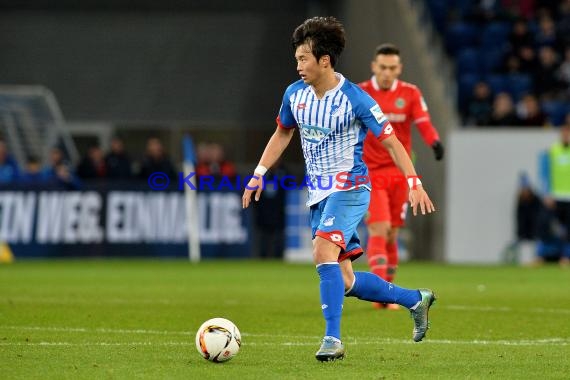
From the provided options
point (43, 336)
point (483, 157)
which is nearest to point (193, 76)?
point (483, 157)

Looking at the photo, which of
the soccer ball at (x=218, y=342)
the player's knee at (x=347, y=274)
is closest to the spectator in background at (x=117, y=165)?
the player's knee at (x=347, y=274)

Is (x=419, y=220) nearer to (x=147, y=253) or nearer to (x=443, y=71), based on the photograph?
(x=443, y=71)

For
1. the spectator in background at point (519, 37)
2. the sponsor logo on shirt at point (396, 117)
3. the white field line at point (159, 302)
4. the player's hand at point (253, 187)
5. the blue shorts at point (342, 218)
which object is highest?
the spectator in background at point (519, 37)

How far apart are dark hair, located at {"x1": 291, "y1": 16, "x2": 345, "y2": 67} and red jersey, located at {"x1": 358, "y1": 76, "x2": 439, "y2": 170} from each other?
13.7 feet

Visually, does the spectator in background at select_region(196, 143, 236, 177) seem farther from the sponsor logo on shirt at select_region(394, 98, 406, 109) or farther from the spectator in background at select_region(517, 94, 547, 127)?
the sponsor logo on shirt at select_region(394, 98, 406, 109)

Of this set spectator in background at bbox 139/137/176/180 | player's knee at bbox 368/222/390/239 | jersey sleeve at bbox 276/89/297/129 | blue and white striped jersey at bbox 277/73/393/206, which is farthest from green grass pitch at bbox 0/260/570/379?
spectator in background at bbox 139/137/176/180

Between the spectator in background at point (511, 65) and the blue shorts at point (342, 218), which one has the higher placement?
the spectator in background at point (511, 65)

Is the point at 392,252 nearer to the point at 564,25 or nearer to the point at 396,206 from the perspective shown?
the point at 396,206

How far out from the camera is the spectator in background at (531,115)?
22266 millimetres

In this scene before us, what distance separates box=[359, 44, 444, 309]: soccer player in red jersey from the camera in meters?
11.9

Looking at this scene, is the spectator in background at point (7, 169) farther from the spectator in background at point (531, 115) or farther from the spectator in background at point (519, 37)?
the spectator in background at point (519, 37)

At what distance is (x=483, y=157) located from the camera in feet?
73.7

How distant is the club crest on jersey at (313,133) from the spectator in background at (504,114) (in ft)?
47.8

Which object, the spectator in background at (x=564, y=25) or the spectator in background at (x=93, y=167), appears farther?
the spectator in background at (x=564, y=25)
